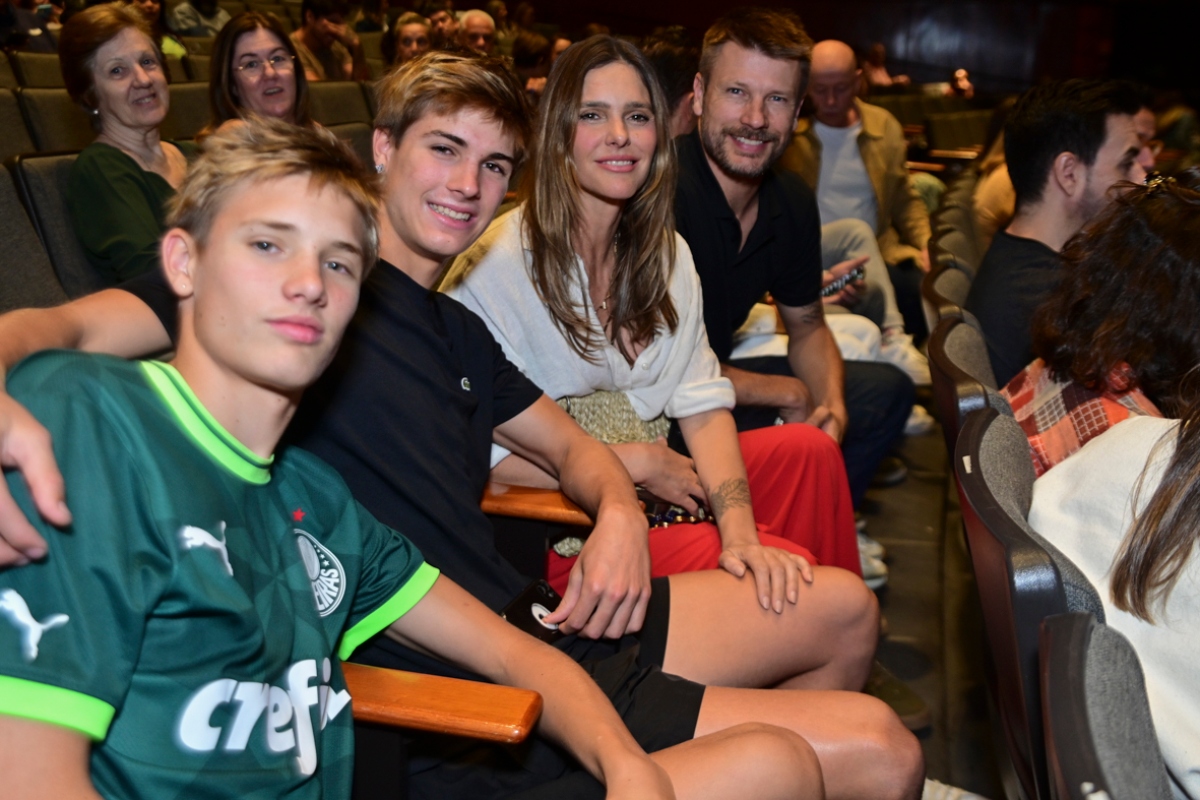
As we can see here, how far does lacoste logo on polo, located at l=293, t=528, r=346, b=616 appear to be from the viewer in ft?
3.37

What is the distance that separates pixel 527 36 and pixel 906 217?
2024 mm

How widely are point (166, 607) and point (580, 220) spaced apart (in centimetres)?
122

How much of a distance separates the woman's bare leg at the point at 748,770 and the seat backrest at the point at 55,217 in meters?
1.55

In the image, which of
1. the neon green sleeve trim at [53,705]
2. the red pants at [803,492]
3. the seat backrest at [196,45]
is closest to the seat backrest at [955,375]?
the red pants at [803,492]

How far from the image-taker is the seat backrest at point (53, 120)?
A: 271 cm

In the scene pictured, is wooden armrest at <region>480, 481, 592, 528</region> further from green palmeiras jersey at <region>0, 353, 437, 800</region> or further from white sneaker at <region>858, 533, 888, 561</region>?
white sneaker at <region>858, 533, 888, 561</region>

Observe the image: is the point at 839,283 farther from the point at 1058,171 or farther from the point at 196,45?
the point at 196,45

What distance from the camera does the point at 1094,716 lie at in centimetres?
71

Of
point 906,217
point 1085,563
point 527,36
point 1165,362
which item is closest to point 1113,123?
point 1165,362

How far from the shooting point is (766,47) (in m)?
2.23

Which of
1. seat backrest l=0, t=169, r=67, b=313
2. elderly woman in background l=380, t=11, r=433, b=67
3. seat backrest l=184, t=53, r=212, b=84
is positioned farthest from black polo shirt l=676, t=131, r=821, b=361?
elderly woman in background l=380, t=11, r=433, b=67

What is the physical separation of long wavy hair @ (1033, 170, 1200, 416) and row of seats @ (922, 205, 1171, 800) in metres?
0.15

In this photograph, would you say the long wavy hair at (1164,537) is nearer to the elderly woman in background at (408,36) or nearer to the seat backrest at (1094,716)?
the seat backrest at (1094,716)

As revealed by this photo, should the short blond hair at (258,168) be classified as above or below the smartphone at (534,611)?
above
